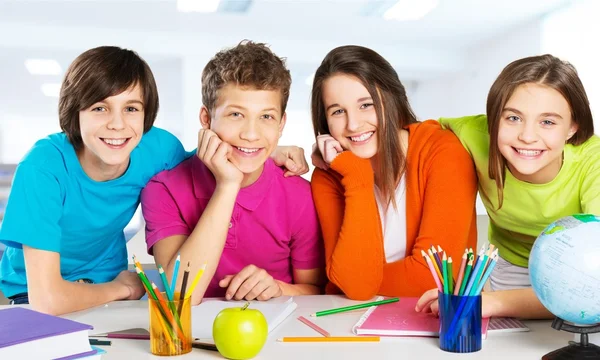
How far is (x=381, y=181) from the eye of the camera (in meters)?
1.86

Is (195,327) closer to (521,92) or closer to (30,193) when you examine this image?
(30,193)

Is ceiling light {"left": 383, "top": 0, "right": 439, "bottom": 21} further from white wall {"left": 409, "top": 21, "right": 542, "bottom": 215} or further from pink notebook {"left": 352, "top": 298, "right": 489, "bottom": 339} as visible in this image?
pink notebook {"left": 352, "top": 298, "right": 489, "bottom": 339}

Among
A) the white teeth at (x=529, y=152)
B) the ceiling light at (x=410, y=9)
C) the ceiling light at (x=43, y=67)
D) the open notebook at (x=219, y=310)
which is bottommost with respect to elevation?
the open notebook at (x=219, y=310)

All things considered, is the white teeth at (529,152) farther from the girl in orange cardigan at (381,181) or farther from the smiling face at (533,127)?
the girl in orange cardigan at (381,181)

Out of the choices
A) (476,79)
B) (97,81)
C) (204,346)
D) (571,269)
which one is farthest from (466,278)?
(476,79)

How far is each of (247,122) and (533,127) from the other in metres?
0.74

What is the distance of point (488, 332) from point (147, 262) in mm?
1300

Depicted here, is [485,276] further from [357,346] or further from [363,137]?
[363,137]

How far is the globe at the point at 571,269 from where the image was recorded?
1022 millimetres

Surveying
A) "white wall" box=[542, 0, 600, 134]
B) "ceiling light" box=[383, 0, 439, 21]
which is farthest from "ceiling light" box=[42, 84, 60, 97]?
"white wall" box=[542, 0, 600, 134]

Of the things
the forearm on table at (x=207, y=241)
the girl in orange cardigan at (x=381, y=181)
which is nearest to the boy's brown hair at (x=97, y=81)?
the forearm on table at (x=207, y=241)

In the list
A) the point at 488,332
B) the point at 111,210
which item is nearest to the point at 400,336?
the point at 488,332

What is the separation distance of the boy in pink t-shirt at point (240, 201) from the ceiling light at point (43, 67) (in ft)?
29.5

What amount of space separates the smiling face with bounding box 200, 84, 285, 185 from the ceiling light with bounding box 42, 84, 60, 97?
1083cm
